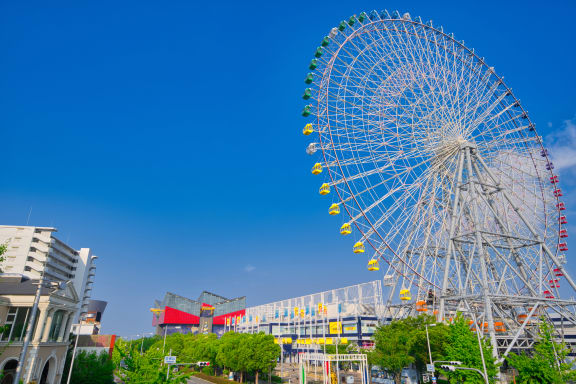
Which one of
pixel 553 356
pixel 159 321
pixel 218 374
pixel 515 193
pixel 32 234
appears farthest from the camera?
pixel 159 321

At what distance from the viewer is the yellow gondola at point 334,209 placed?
39688 mm

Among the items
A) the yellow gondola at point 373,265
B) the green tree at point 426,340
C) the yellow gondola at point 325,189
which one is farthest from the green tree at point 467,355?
the yellow gondola at point 325,189

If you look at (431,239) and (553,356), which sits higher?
(431,239)

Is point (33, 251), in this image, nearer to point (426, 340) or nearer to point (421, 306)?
point (421, 306)

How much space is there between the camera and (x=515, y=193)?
5150cm

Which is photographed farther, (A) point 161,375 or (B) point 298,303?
(B) point 298,303

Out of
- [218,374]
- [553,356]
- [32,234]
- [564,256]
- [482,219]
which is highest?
[32,234]

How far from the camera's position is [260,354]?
173 feet

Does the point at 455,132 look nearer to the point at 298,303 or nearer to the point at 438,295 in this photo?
the point at 438,295

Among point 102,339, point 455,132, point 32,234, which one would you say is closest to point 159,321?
point 32,234

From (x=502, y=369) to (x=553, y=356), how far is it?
1999 centimetres

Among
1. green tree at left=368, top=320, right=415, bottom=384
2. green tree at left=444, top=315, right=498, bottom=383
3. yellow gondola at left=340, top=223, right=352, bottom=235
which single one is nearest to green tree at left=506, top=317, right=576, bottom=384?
green tree at left=444, top=315, right=498, bottom=383

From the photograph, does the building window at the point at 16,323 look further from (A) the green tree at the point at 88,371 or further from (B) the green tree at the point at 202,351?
(B) the green tree at the point at 202,351

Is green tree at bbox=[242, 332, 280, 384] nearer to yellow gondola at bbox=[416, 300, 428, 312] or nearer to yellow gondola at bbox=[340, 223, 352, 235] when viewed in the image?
→ yellow gondola at bbox=[416, 300, 428, 312]
